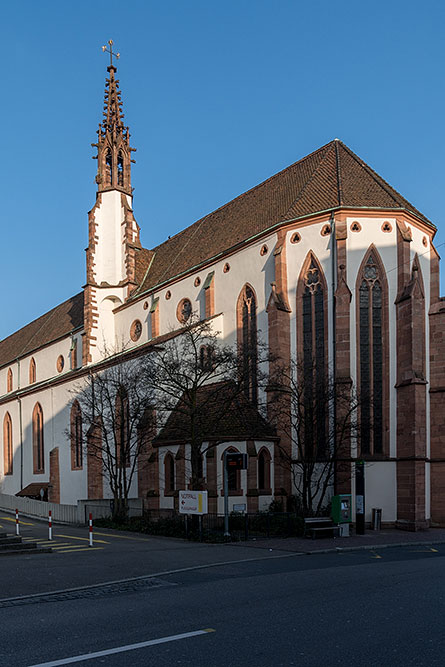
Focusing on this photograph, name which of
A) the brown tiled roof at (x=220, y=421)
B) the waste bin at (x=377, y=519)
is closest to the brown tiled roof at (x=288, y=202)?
the brown tiled roof at (x=220, y=421)

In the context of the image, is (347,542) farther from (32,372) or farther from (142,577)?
(32,372)

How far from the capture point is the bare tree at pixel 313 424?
27.6 m

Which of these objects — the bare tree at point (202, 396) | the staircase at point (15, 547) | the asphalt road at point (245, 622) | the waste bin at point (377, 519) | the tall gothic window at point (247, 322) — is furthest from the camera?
the tall gothic window at point (247, 322)

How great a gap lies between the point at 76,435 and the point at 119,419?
19.5 ft

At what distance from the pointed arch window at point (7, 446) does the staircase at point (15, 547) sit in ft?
118

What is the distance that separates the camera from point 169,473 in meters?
31.1

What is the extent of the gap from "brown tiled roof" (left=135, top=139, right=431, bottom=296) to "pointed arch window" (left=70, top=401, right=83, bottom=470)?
Answer: 853 cm

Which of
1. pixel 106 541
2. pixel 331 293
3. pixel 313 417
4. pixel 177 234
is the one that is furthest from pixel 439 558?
pixel 177 234

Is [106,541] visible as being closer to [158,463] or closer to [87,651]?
[158,463]

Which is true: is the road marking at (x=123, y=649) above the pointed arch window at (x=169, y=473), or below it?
above

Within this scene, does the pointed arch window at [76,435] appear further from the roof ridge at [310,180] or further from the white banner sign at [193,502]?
the white banner sign at [193,502]

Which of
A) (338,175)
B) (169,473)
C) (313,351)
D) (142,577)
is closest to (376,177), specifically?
(338,175)

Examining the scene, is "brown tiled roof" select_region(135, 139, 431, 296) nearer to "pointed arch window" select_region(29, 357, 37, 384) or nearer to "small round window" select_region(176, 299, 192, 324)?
"small round window" select_region(176, 299, 192, 324)

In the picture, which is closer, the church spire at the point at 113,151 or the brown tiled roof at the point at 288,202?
the brown tiled roof at the point at 288,202
